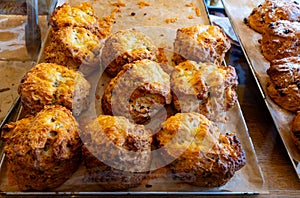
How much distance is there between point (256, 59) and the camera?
7.30ft

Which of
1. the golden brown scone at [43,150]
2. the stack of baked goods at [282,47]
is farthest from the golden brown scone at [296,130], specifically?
the golden brown scone at [43,150]

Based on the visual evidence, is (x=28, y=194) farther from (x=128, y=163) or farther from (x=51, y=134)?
(x=128, y=163)

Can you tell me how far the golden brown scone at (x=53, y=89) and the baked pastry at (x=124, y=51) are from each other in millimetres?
220

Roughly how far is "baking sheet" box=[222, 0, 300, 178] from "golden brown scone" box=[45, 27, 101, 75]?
96cm

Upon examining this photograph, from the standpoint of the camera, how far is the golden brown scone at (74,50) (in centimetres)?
190

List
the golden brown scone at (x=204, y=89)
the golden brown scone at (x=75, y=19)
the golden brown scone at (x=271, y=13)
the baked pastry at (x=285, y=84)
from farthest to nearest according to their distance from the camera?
1. the golden brown scone at (x=271, y=13)
2. the golden brown scone at (x=75, y=19)
3. the baked pastry at (x=285, y=84)
4. the golden brown scone at (x=204, y=89)

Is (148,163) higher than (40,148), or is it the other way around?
(40,148)

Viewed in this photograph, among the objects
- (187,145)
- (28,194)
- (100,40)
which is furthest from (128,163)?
(100,40)

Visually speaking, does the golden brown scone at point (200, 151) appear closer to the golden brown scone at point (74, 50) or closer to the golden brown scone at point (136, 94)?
the golden brown scone at point (136, 94)

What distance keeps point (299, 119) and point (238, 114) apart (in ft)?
0.98

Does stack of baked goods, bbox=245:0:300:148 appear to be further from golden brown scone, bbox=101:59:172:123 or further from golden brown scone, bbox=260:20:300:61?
golden brown scone, bbox=101:59:172:123

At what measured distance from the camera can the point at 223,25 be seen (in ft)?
8.52

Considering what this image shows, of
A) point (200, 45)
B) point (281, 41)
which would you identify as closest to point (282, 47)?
point (281, 41)

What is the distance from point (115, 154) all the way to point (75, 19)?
111 centimetres
